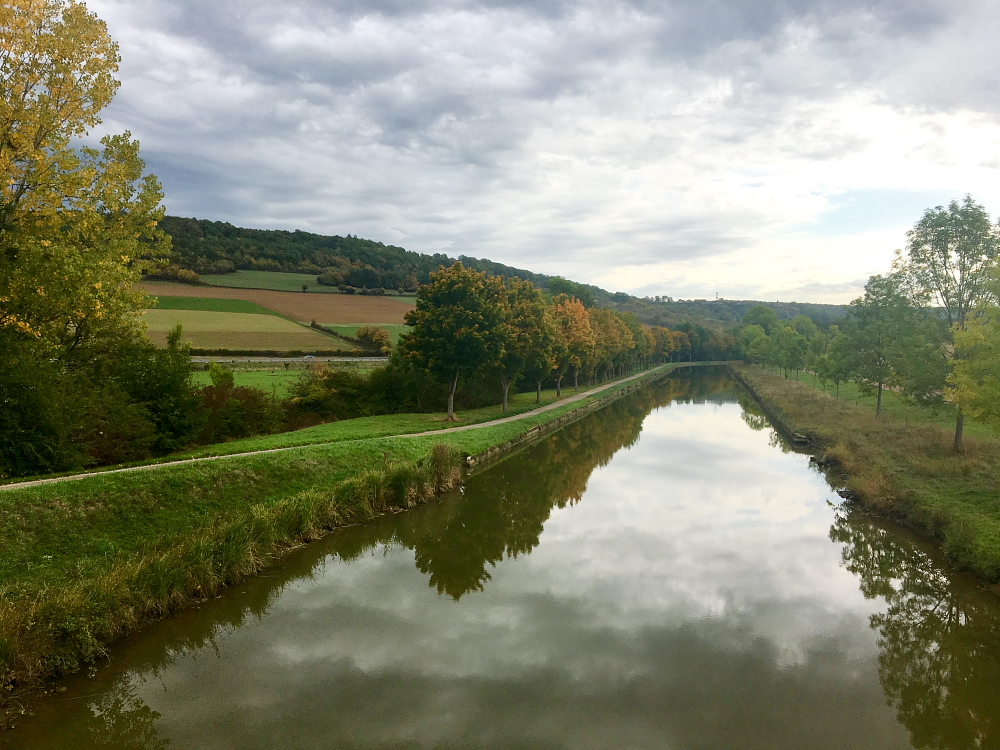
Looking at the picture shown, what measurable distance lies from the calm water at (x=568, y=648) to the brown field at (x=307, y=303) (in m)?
50.4

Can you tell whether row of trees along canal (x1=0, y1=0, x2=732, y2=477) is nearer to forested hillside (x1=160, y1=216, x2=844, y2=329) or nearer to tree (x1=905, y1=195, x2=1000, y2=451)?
tree (x1=905, y1=195, x2=1000, y2=451)

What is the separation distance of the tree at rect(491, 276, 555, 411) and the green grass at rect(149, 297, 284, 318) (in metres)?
33.5

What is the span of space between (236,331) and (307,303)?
1637 centimetres

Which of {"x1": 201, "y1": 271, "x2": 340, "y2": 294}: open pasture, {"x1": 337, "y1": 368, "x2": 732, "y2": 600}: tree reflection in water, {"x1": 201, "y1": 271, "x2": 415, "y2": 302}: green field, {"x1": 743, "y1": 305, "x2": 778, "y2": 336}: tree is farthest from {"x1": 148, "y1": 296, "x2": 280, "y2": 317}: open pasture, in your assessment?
{"x1": 743, "y1": 305, "x2": 778, "y2": 336}: tree

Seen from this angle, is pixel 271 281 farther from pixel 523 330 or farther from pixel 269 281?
pixel 523 330

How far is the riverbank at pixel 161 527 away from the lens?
9.22 metres

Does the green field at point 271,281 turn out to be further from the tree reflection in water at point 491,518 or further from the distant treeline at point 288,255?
the tree reflection in water at point 491,518

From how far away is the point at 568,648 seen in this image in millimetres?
10273

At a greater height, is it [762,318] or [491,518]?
[762,318]

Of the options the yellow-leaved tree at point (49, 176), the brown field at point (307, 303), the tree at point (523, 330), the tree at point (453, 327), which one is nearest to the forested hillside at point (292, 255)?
the brown field at point (307, 303)

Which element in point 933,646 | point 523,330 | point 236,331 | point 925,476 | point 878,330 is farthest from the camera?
point 236,331

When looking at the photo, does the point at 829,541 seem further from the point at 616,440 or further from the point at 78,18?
the point at 78,18

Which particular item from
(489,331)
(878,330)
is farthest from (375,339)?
(878,330)

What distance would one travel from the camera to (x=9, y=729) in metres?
7.63
